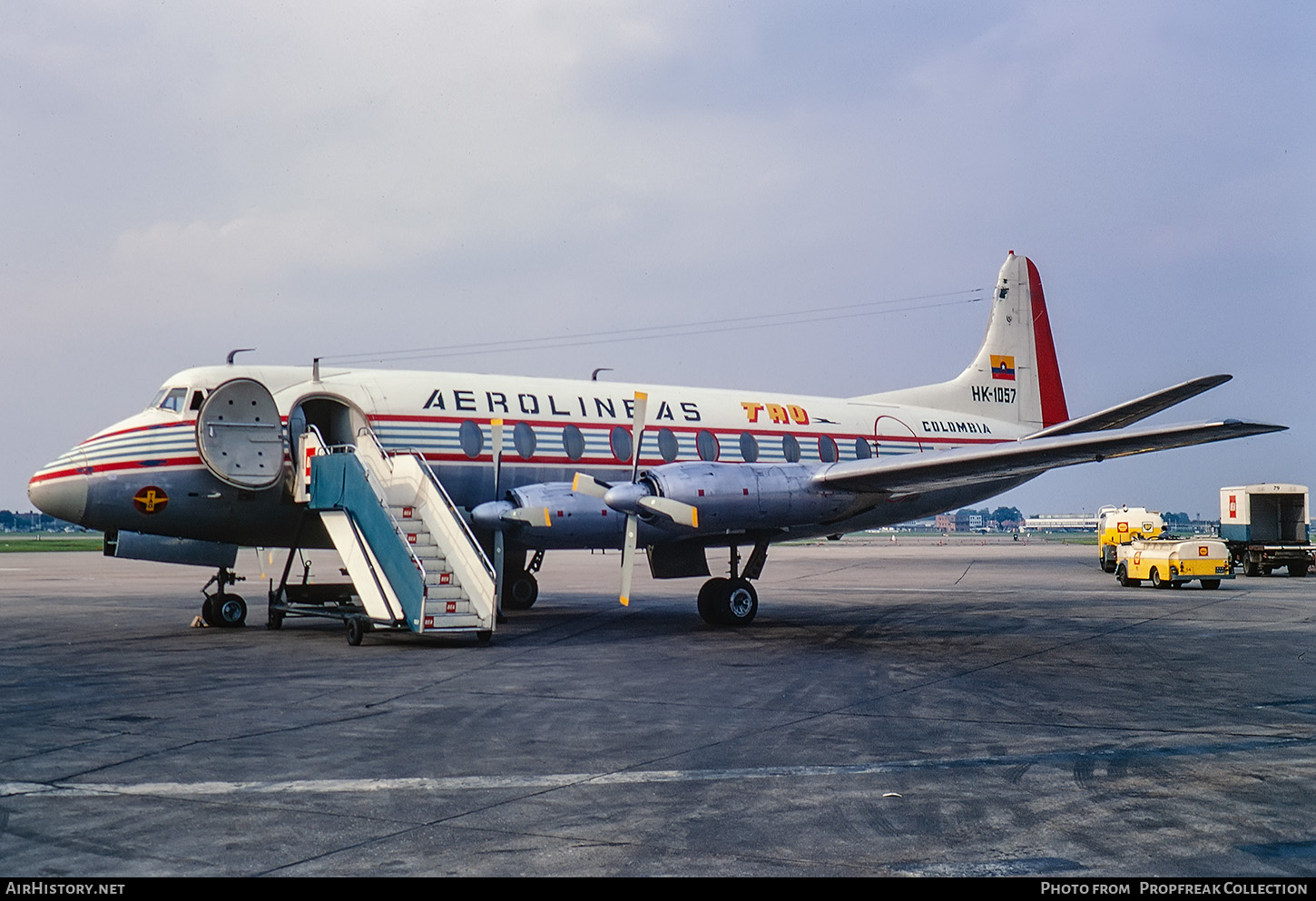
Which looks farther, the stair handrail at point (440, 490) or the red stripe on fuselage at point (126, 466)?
the red stripe on fuselage at point (126, 466)

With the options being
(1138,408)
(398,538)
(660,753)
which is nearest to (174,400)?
(398,538)

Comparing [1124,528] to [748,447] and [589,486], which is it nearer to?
[748,447]

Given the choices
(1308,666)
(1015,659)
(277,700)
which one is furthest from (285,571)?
(1308,666)

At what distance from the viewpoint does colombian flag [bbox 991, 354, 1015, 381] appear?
26.2 meters

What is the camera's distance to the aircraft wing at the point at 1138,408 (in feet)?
55.6

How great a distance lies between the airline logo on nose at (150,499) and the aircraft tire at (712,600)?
932 cm

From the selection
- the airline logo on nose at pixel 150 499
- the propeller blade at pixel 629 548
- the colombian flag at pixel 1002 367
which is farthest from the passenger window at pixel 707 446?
the airline logo on nose at pixel 150 499

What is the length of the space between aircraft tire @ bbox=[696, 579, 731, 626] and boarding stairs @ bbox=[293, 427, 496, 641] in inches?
182

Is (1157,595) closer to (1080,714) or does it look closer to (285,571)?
(1080,714)

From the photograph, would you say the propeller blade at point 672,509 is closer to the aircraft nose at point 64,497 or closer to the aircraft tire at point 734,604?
the aircraft tire at point 734,604

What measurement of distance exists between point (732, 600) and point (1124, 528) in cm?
2780

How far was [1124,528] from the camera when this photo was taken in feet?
134

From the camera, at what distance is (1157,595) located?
90.1 feet

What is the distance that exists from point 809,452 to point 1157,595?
1174 cm
